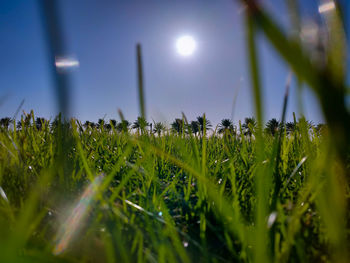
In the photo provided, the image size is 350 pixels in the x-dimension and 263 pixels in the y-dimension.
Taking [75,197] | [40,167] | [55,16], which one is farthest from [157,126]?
[55,16]

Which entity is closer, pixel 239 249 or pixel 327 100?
pixel 327 100

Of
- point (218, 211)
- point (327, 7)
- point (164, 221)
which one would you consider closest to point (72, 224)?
point (164, 221)

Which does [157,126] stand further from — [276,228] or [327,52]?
[327,52]

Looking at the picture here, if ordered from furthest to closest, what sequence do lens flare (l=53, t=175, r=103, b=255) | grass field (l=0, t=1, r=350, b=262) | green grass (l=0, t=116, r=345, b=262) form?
lens flare (l=53, t=175, r=103, b=255) → green grass (l=0, t=116, r=345, b=262) → grass field (l=0, t=1, r=350, b=262)

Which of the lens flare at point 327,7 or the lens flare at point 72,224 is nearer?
the lens flare at point 327,7

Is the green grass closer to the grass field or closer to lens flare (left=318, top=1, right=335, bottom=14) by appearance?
the grass field

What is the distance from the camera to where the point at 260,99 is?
11.8 inches

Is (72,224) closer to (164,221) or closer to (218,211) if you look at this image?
(164,221)

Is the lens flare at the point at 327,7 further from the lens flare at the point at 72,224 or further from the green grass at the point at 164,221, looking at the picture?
the lens flare at the point at 72,224

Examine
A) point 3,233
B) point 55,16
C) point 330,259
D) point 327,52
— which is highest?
point 55,16

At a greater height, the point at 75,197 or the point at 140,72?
the point at 140,72

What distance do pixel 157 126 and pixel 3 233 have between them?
1.82m

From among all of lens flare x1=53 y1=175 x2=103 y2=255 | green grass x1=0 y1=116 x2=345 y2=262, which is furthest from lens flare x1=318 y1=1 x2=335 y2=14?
lens flare x1=53 y1=175 x2=103 y2=255

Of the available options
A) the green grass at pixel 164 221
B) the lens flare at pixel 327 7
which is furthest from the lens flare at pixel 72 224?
the lens flare at pixel 327 7
